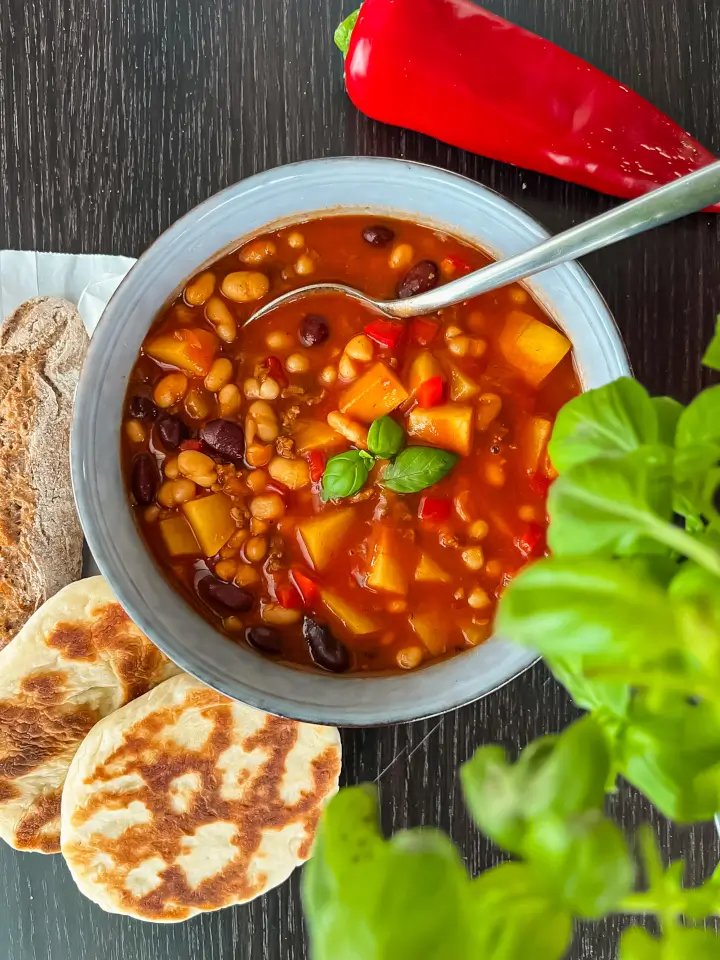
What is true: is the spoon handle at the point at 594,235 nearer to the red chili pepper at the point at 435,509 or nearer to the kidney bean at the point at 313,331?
the kidney bean at the point at 313,331

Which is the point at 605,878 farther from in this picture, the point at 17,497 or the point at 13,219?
the point at 13,219

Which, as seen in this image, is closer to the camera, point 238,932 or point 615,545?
point 615,545

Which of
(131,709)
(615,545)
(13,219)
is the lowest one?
(131,709)

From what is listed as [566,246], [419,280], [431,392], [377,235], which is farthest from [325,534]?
[566,246]

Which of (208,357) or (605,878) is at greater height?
(605,878)

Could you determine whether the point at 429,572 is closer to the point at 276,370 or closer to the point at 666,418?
the point at 276,370

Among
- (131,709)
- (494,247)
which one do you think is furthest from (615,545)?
(131,709)

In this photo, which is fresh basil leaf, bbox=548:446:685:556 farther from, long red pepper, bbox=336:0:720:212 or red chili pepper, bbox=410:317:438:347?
long red pepper, bbox=336:0:720:212
